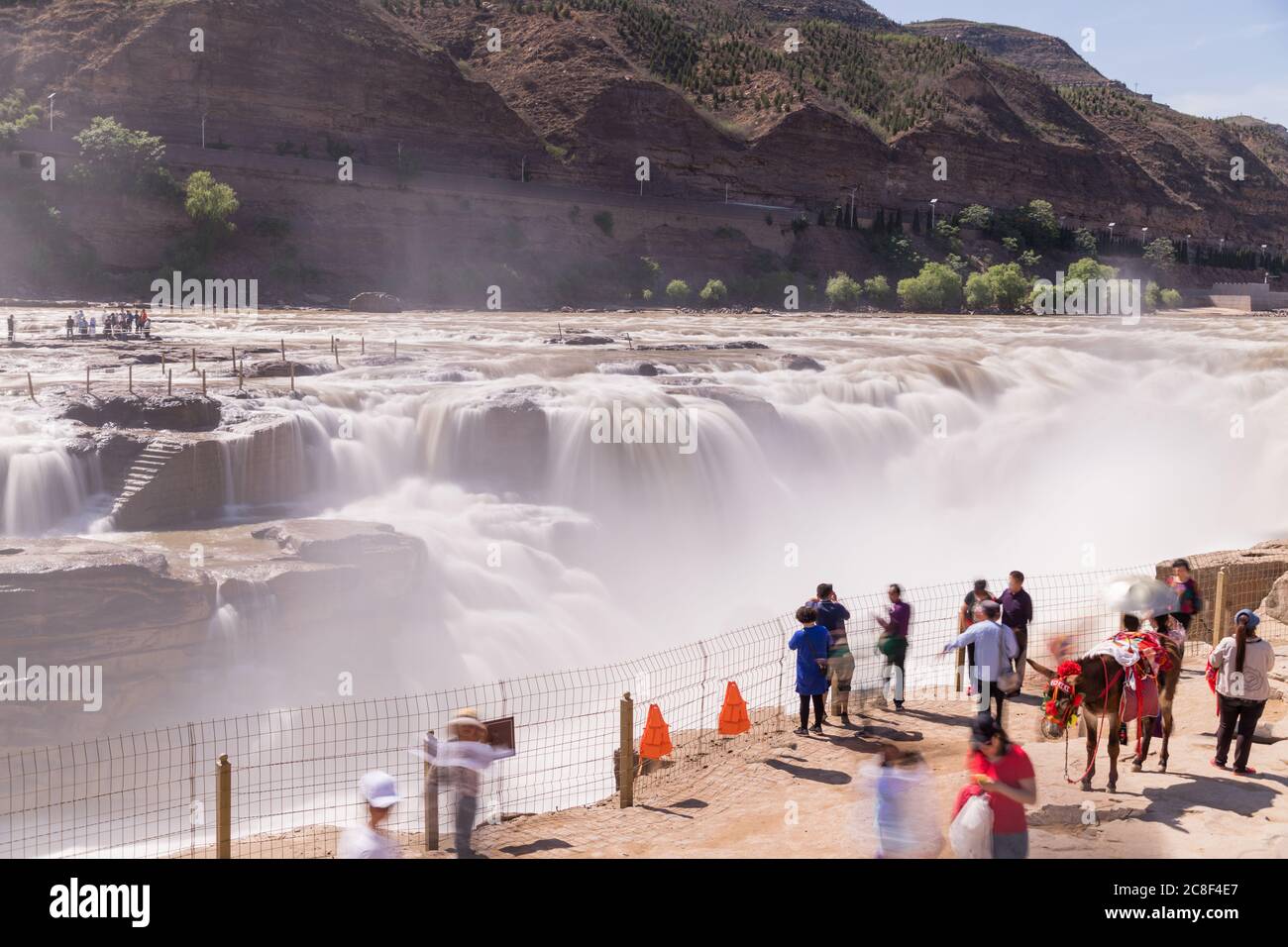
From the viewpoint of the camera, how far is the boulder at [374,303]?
5294cm

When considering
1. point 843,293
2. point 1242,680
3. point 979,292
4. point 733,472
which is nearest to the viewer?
point 1242,680

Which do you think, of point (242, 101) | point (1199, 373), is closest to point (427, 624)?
point (1199, 373)

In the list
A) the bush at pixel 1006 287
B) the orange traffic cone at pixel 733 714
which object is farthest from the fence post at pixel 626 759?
the bush at pixel 1006 287

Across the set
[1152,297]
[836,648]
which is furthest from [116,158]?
[1152,297]

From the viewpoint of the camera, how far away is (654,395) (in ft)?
86.0

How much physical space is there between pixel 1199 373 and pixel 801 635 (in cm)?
2797

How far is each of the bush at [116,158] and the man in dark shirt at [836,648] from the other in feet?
170

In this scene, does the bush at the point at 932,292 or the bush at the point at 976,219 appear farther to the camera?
the bush at the point at 976,219

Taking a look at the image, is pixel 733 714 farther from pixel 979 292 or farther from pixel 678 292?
pixel 979 292

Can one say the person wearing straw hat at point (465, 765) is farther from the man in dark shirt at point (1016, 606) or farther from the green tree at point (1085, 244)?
the green tree at point (1085, 244)

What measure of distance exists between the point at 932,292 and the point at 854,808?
6508 cm

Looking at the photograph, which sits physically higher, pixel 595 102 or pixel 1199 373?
pixel 595 102

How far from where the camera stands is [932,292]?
70875 mm
